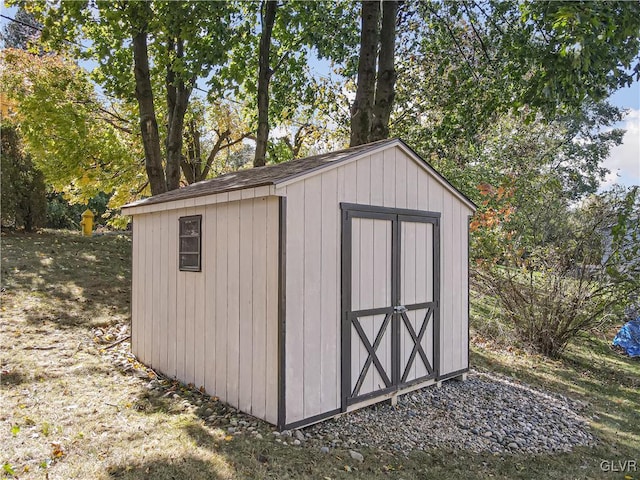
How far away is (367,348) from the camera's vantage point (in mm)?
4719

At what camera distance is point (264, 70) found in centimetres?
892

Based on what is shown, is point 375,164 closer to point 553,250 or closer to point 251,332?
point 251,332

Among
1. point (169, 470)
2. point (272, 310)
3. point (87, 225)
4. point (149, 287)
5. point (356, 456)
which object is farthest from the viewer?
point (87, 225)

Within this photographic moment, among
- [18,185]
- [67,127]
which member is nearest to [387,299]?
[67,127]

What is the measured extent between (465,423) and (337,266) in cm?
218

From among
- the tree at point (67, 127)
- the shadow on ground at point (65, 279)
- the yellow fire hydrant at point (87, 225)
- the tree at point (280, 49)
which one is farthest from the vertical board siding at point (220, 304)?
the yellow fire hydrant at point (87, 225)

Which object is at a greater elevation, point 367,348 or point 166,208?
point 166,208

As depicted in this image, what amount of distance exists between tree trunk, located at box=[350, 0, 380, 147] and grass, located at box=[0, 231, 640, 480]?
4.38 metres

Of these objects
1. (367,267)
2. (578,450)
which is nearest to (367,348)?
(367,267)

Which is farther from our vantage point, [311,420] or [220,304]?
[220,304]

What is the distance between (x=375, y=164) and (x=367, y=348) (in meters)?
1.98

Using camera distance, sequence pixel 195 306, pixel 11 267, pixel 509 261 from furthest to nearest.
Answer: pixel 11 267
pixel 509 261
pixel 195 306

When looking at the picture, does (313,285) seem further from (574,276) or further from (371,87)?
(574,276)

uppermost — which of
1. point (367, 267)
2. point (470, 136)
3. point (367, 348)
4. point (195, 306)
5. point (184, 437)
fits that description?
point (470, 136)
